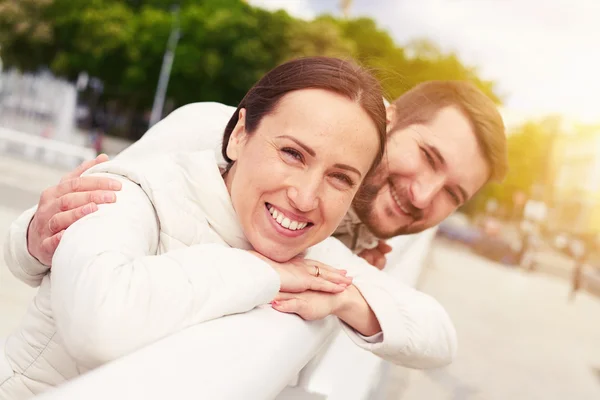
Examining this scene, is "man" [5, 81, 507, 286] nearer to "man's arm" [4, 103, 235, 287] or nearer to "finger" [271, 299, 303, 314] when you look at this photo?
"man's arm" [4, 103, 235, 287]

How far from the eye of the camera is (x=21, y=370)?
4.58 ft

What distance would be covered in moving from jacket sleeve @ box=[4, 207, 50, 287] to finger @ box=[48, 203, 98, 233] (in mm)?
210

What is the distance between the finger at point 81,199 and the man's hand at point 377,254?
4.71ft

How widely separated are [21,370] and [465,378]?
4919 mm

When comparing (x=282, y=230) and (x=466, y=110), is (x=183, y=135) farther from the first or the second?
(x=466, y=110)

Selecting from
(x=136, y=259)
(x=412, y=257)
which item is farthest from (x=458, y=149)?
(x=136, y=259)

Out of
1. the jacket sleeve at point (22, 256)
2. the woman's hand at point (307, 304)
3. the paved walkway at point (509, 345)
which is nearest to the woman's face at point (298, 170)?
the woman's hand at point (307, 304)

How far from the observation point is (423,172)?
2.59 metres

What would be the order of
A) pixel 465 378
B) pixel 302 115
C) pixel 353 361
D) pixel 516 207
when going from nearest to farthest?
pixel 302 115 → pixel 353 361 → pixel 465 378 → pixel 516 207


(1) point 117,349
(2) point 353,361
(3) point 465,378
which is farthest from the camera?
(3) point 465,378

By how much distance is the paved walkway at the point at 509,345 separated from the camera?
5.56 metres

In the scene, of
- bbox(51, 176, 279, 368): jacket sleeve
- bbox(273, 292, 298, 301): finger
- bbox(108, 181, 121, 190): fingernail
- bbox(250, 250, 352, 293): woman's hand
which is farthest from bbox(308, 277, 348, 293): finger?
bbox(108, 181, 121, 190): fingernail

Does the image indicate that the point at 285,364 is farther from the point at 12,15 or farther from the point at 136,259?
the point at 12,15

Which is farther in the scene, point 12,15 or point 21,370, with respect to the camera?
point 12,15
